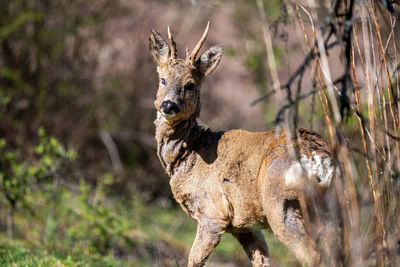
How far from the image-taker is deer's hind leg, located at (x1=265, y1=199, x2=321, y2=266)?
170 inches

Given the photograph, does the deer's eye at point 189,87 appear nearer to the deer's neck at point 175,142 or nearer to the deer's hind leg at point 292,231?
the deer's neck at point 175,142

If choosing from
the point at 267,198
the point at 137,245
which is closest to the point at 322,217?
the point at 267,198

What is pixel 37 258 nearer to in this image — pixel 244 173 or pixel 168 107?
pixel 168 107

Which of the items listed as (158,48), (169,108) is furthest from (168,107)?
(158,48)

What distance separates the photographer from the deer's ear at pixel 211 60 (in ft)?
18.1

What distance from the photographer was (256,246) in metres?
5.31

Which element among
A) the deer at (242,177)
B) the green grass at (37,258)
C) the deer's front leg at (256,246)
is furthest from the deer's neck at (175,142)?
the green grass at (37,258)

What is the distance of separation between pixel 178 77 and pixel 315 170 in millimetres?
1652

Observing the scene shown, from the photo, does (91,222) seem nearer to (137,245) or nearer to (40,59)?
(137,245)

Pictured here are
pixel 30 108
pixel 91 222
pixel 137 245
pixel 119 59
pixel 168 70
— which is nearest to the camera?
pixel 168 70

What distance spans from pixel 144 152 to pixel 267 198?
28.6 ft

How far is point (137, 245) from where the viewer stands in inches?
363

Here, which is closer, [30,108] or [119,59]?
[30,108]

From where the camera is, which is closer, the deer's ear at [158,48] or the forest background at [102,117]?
the deer's ear at [158,48]
